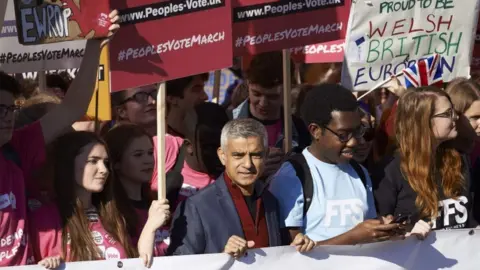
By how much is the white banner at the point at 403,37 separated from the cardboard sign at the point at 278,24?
195 mm

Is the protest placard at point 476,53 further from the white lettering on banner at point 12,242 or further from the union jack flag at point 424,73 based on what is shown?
the white lettering on banner at point 12,242

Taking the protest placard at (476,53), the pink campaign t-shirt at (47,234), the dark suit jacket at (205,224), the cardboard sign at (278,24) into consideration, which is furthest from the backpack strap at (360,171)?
the protest placard at (476,53)

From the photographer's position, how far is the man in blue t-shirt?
577cm

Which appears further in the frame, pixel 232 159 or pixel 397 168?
pixel 397 168

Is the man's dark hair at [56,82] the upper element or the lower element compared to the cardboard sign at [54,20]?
lower

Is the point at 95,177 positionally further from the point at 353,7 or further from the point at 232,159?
the point at 353,7

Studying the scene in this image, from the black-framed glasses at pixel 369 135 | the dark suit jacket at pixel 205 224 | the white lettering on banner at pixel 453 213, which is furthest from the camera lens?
the black-framed glasses at pixel 369 135

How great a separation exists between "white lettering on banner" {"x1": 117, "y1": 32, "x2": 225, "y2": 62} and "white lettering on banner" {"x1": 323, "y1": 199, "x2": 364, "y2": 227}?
1.00 m

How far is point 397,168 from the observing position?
635cm

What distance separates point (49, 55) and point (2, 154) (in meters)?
1.58

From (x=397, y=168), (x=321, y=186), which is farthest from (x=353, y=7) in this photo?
(x=321, y=186)

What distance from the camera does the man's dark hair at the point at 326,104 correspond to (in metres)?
5.91

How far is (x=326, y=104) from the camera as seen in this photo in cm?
592

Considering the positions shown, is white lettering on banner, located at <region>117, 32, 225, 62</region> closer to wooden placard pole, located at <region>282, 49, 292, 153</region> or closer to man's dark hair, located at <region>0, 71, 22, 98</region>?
man's dark hair, located at <region>0, 71, 22, 98</region>
